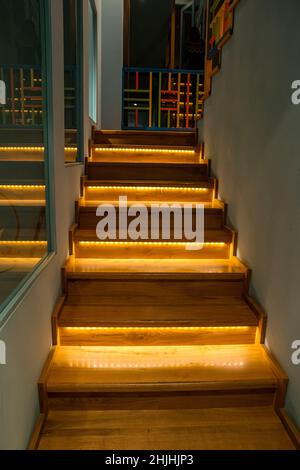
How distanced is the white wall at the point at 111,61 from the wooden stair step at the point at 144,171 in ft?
9.00

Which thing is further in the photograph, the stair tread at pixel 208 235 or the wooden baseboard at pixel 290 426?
the stair tread at pixel 208 235

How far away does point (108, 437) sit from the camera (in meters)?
1.55

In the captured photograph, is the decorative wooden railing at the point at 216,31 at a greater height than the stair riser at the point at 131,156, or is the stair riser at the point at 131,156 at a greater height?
the decorative wooden railing at the point at 216,31

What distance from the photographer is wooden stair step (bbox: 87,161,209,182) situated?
3.26 m

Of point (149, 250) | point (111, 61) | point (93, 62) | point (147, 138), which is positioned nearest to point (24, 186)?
point (149, 250)

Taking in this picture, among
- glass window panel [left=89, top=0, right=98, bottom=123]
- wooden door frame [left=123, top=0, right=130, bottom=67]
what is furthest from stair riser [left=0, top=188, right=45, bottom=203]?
wooden door frame [left=123, top=0, right=130, bottom=67]

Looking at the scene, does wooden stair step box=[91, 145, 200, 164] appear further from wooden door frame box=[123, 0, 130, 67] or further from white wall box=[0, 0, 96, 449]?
wooden door frame box=[123, 0, 130, 67]

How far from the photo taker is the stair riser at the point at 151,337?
1961mm

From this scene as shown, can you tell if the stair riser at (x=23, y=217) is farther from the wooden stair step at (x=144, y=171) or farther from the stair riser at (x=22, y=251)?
the wooden stair step at (x=144, y=171)

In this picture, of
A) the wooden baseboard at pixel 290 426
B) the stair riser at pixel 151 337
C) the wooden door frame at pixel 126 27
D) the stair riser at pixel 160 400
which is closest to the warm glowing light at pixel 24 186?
the stair riser at pixel 151 337

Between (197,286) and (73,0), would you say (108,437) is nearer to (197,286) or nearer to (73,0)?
(197,286)

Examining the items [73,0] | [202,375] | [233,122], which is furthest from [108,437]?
[73,0]

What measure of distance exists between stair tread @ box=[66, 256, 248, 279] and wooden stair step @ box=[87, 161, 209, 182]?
1.04 m

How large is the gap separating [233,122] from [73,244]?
150cm
